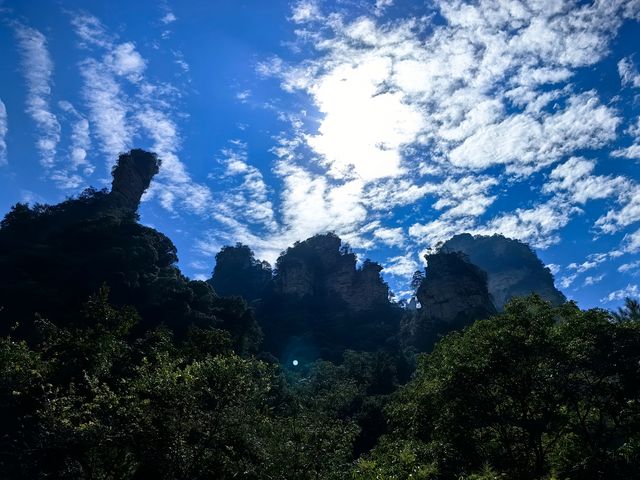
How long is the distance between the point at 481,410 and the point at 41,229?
6176 cm

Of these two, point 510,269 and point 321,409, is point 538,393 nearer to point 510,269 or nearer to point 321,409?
point 321,409

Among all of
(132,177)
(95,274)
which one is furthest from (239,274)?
(95,274)

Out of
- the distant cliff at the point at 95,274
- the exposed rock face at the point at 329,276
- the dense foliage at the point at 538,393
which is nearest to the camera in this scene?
the dense foliage at the point at 538,393

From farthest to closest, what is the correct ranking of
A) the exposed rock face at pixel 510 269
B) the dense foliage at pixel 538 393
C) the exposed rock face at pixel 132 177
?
1. the exposed rock face at pixel 510 269
2. the exposed rock face at pixel 132 177
3. the dense foliage at pixel 538 393

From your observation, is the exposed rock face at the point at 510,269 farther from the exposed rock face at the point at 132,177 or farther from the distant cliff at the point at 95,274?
the distant cliff at the point at 95,274

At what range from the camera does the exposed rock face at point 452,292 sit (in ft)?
240

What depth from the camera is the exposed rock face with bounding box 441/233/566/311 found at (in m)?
134

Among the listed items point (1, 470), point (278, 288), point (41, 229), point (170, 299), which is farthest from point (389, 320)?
point (1, 470)

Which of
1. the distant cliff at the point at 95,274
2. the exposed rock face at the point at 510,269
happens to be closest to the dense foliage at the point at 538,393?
the distant cliff at the point at 95,274

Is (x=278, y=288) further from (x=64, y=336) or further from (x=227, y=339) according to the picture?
(x=64, y=336)

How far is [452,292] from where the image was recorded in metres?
75.8

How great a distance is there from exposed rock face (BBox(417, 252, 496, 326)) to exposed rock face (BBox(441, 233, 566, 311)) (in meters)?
53.8

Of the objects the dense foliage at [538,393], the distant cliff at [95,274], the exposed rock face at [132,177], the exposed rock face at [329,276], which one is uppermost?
the exposed rock face at [132,177]

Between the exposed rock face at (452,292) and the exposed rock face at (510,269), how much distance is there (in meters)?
53.8
